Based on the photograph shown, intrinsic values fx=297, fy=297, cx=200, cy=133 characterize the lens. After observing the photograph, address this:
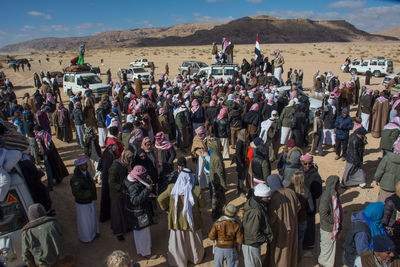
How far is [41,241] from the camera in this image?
3619 mm

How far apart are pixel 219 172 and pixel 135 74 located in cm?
2223

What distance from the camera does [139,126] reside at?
7738 mm

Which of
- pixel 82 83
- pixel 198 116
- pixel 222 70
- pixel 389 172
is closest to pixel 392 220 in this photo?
pixel 389 172

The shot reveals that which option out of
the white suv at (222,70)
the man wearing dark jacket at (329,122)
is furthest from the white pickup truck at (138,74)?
the man wearing dark jacket at (329,122)

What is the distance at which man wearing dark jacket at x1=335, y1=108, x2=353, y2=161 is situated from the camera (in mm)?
8250

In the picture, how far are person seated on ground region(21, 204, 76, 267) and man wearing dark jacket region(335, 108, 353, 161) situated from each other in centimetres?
748

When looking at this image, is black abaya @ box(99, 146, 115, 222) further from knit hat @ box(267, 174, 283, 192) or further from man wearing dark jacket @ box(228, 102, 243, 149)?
man wearing dark jacket @ box(228, 102, 243, 149)

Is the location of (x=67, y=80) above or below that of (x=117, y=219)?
above

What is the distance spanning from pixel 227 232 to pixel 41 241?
92.4 inches

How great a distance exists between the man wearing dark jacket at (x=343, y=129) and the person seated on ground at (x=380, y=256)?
5.75 meters

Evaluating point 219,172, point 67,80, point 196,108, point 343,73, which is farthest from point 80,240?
point 343,73

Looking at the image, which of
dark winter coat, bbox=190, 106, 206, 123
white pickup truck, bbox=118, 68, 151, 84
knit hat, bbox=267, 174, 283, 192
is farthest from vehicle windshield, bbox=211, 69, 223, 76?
knit hat, bbox=267, 174, 283, 192

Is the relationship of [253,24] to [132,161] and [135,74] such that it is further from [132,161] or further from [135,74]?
[132,161]

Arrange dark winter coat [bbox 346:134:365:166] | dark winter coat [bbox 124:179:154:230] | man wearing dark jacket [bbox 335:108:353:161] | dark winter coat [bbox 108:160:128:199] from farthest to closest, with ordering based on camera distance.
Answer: man wearing dark jacket [bbox 335:108:353:161]
dark winter coat [bbox 346:134:365:166]
dark winter coat [bbox 108:160:128:199]
dark winter coat [bbox 124:179:154:230]
